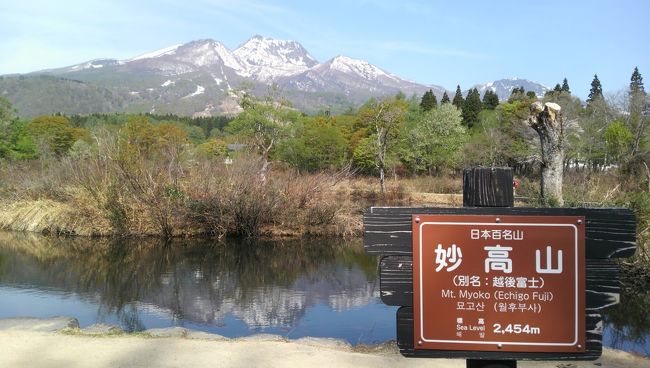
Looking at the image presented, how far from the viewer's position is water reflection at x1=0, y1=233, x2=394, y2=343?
8438 mm

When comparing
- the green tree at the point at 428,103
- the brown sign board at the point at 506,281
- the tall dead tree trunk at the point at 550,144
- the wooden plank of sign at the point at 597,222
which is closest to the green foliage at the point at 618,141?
the green tree at the point at 428,103

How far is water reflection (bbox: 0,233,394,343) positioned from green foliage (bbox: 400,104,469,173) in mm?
20752

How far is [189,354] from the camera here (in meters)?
5.32

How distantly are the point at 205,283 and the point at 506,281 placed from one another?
9.73 m

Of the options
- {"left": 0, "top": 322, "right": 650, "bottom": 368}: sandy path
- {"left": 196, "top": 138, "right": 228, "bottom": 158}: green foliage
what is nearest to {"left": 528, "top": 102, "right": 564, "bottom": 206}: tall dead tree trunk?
{"left": 0, "top": 322, "right": 650, "bottom": 368}: sandy path

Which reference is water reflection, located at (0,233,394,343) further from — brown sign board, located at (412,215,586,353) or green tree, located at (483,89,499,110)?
green tree, located at (483,89,499,110)

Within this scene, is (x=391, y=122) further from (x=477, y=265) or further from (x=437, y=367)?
(x=477, y=265)

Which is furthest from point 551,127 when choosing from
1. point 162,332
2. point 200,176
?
point 200,176

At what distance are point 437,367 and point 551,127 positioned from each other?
5687mm

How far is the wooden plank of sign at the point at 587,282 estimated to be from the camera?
6.37 feet

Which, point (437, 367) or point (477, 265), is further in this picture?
point (437, 367)

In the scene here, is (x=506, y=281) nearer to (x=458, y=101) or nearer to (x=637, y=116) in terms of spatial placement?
(x=637, y=116)

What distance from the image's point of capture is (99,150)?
1642 cm

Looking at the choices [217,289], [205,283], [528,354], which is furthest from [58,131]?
[528,354]
